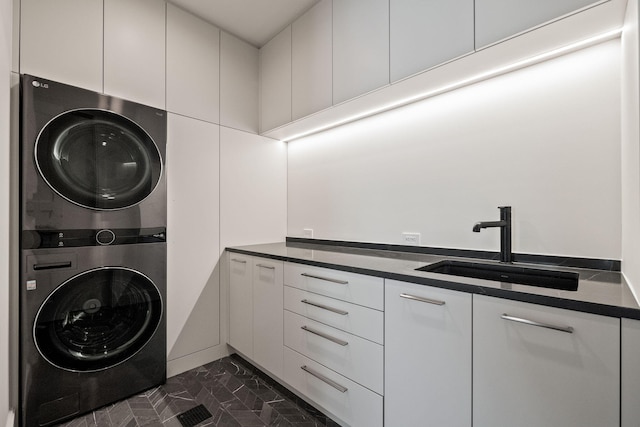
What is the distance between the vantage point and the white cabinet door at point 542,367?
0.81 metres

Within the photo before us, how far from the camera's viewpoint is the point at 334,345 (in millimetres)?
1495

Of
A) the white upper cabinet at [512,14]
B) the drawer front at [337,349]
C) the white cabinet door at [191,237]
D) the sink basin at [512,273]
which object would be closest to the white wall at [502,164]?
the sink basin at [512,273]

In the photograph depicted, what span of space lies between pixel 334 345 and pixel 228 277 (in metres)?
1.22

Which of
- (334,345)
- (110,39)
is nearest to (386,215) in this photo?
(334,345)

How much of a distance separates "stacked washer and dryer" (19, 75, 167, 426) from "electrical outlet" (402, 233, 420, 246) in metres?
1.69

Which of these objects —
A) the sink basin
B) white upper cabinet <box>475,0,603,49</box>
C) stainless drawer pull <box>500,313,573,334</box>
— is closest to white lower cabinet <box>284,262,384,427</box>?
the sink basin

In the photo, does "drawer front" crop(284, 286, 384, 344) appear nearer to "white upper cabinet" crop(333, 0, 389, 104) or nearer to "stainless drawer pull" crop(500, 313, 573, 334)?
"stainless drawer pull" crop(500, 313, 573, 334)

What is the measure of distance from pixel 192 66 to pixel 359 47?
4.40 ft

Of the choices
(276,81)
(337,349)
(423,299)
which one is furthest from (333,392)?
(276,81)

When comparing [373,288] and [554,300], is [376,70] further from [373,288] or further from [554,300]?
[554,300]

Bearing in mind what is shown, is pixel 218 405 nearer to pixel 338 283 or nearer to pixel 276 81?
pixel 338 283

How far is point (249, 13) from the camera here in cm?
221

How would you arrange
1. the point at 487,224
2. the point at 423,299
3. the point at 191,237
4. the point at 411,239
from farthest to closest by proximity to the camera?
the point at 191,237 < the point at 411,239 < the point at 487,224 < the point at 423,299

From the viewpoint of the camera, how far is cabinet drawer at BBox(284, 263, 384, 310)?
133cm
